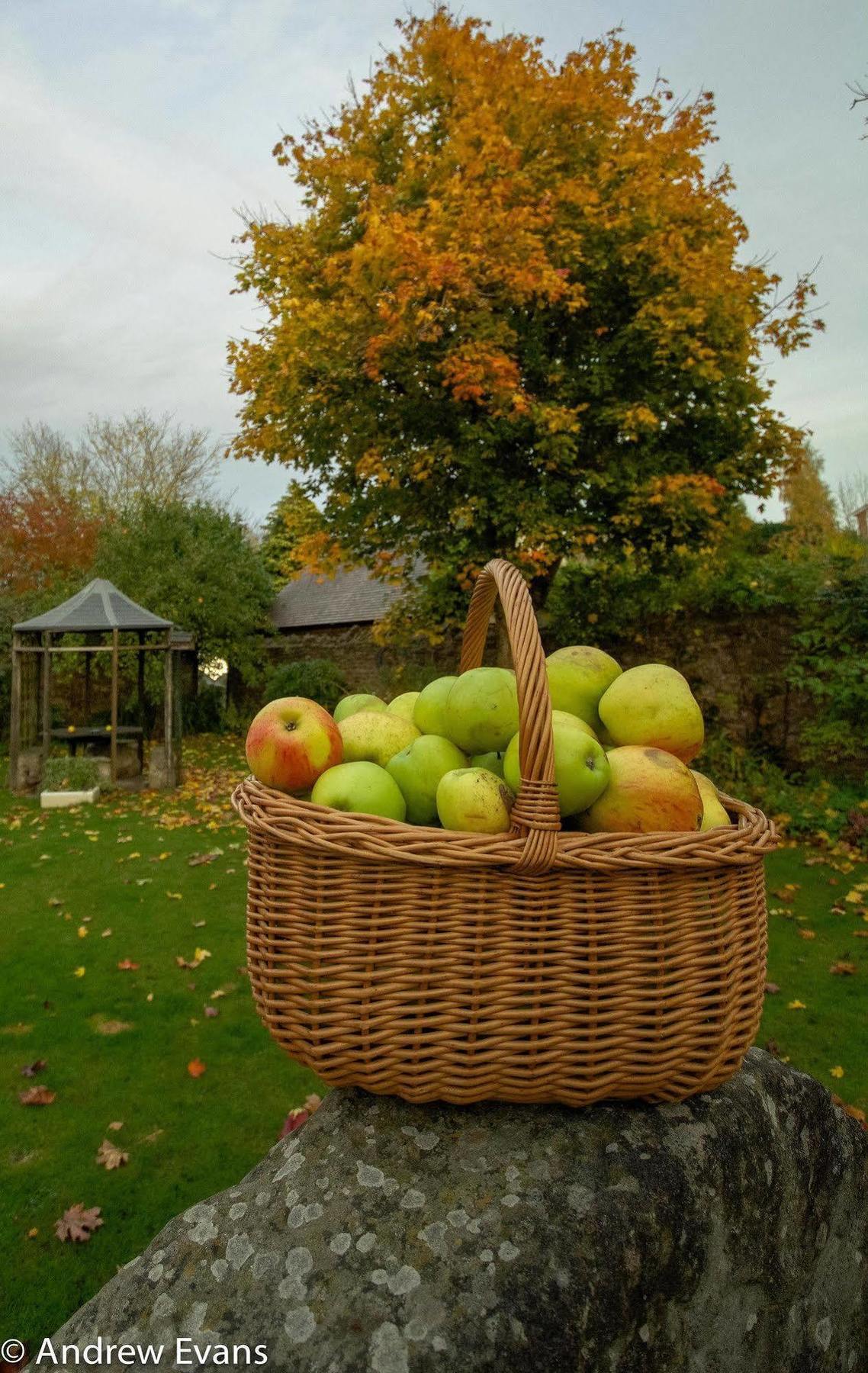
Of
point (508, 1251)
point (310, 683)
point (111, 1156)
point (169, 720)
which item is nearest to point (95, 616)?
point (169, 720)

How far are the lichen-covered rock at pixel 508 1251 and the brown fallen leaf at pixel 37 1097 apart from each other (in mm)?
2723

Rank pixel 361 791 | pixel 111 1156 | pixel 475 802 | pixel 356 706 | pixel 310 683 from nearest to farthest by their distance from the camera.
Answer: pixel 475 802 → pixel 361 791 → pixel 356 706 → pixel 111 1156 → pixel 310 683

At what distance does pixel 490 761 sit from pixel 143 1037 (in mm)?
3591

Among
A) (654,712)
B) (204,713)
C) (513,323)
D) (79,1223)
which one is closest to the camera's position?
(654,712)

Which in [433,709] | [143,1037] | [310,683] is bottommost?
[143,1037]

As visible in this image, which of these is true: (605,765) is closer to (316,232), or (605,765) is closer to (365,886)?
(365,886)

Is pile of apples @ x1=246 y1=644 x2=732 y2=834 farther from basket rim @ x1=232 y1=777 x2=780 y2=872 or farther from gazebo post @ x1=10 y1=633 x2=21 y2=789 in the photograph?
gazebo post @ x1=10 y1=633 x2=21 y2=789

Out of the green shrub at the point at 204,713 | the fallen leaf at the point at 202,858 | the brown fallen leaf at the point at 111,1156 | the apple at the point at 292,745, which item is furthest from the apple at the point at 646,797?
the green shrub at the point at 204,713

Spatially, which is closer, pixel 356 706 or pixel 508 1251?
pixel 508 1251

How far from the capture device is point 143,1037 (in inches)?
170

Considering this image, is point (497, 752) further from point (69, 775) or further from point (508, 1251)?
point (69, 775)

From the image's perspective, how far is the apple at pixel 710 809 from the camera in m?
1.66

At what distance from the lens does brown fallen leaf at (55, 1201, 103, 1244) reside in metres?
2.83

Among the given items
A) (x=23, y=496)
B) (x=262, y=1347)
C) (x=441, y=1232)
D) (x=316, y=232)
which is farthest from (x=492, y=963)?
(x=23, y=496)
